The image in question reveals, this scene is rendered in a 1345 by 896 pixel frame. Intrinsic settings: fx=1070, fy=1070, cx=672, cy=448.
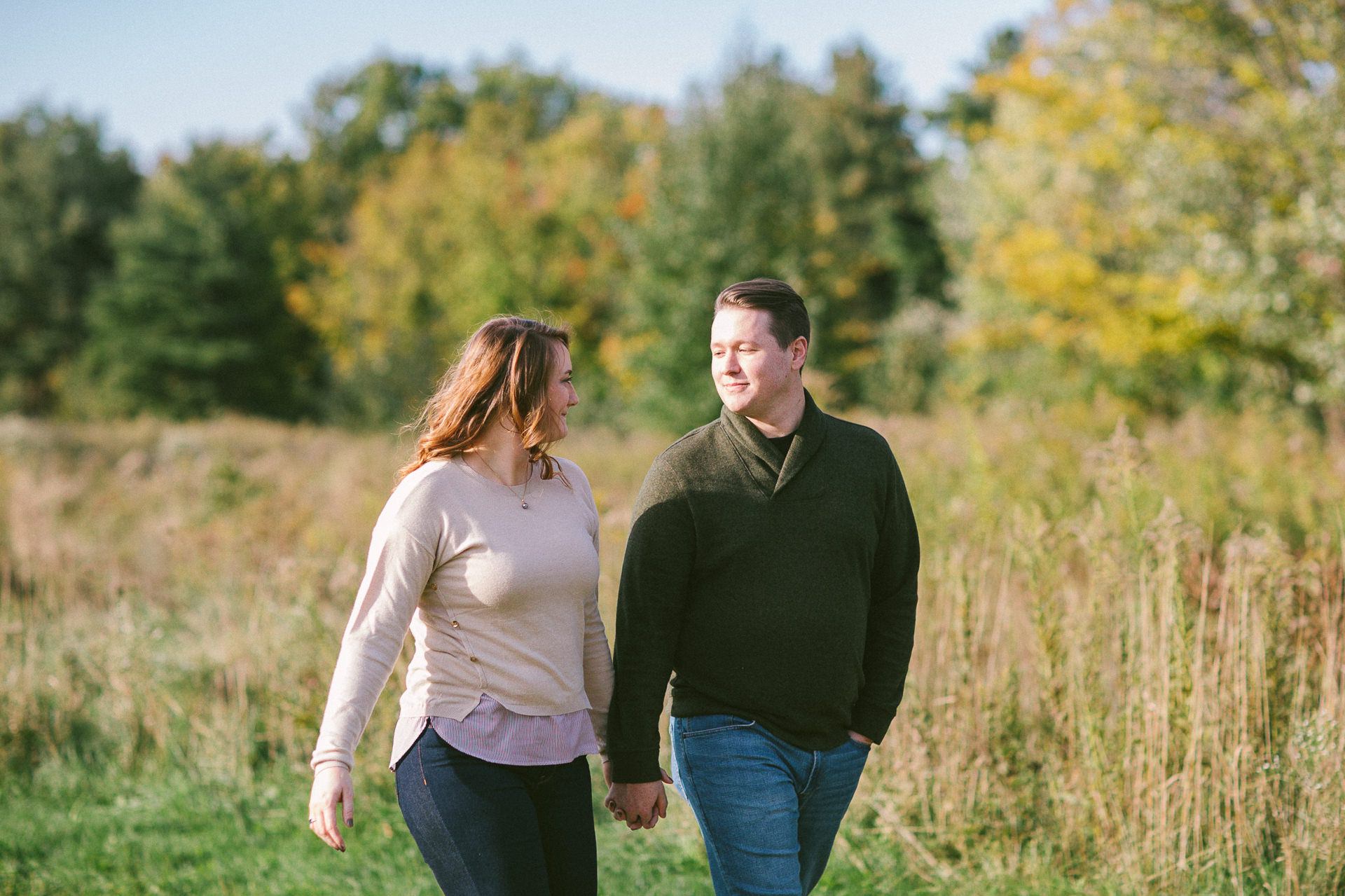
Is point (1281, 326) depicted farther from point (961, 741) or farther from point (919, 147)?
point (919, 147)

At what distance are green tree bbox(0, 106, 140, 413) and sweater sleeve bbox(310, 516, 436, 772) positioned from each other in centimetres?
3384

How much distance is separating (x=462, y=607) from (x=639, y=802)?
0.62 m

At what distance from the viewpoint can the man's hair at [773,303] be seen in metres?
2.53

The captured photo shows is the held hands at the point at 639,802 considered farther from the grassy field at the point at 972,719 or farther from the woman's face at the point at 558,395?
the grassy field at the point at 972,719

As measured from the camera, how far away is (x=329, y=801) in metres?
2.15

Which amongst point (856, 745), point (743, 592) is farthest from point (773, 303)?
point (856, 745)

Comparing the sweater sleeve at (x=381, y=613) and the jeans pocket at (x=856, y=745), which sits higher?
the sweater sleeve at (x=381, y=613)

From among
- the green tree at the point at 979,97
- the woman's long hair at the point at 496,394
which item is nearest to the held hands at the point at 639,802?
the woman's long hair at the point at 496,394

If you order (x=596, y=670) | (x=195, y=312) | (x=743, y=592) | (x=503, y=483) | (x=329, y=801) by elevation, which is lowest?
(x=329, y=801)

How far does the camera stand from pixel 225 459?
10.8m

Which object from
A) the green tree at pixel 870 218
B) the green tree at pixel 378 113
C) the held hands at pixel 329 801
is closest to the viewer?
the held hands at pixel 329 801

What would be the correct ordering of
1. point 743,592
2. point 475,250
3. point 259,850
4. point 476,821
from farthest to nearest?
point 475,250 → point 259,850 → point 743,592 → point 476,821

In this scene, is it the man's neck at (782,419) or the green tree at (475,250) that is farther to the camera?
the green tree at (475,250)

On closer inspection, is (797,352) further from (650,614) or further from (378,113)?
(378,113)
